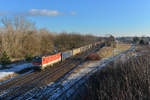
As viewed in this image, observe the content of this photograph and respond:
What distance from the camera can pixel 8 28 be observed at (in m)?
36.4

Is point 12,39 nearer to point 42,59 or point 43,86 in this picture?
point 42,59

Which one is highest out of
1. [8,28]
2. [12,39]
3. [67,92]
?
[8,28]

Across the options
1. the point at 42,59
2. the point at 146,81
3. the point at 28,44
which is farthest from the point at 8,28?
the point at 146,81

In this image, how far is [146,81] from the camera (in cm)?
659

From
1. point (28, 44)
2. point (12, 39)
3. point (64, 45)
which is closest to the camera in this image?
point (12, 39)

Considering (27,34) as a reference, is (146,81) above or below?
below

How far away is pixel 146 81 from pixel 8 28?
130 ft

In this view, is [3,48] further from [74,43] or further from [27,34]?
[74,43]

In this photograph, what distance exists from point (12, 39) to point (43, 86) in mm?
27776

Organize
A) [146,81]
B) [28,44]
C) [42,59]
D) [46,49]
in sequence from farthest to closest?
[46,49] → [28,44] → [42,59] → [146,81]

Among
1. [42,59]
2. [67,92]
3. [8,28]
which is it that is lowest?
[67,92]

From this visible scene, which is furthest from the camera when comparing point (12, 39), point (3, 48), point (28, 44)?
point (28, 44)

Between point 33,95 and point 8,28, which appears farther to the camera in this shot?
point 8,28

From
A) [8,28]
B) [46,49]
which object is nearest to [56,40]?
[46,49]
